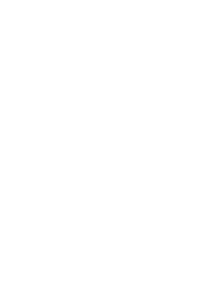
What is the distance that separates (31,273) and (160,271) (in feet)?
10.9

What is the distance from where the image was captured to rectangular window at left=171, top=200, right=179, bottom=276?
11117 millimetres

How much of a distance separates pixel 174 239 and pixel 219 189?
336 cm

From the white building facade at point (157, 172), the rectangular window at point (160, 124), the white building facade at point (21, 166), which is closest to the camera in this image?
the white building facade at point (21, 166)

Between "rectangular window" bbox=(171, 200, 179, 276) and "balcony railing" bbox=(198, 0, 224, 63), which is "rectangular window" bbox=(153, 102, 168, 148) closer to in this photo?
"rectangular window" bbox=(171, 200, 179, 276)

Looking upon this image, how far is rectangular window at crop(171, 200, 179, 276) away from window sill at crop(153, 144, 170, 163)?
117cm

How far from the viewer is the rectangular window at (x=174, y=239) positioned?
1112 centimetres

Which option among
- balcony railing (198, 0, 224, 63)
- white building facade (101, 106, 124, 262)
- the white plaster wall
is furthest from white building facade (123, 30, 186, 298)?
white building facade (101, 106, 124, 262)

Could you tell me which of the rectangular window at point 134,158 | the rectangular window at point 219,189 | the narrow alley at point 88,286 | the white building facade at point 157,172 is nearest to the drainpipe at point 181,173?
the white building facade at point 157,172

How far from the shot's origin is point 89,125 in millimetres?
47312

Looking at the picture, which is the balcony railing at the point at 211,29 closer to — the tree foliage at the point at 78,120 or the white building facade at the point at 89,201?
the white building facade at the point at 89,201

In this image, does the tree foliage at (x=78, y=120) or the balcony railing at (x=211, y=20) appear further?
the tree foliage at (x=78, y=120)

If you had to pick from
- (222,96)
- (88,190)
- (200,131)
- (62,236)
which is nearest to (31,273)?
(200,131)

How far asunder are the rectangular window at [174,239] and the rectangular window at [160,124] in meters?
1.59

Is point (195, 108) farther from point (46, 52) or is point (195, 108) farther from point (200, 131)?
point (46, 52)
